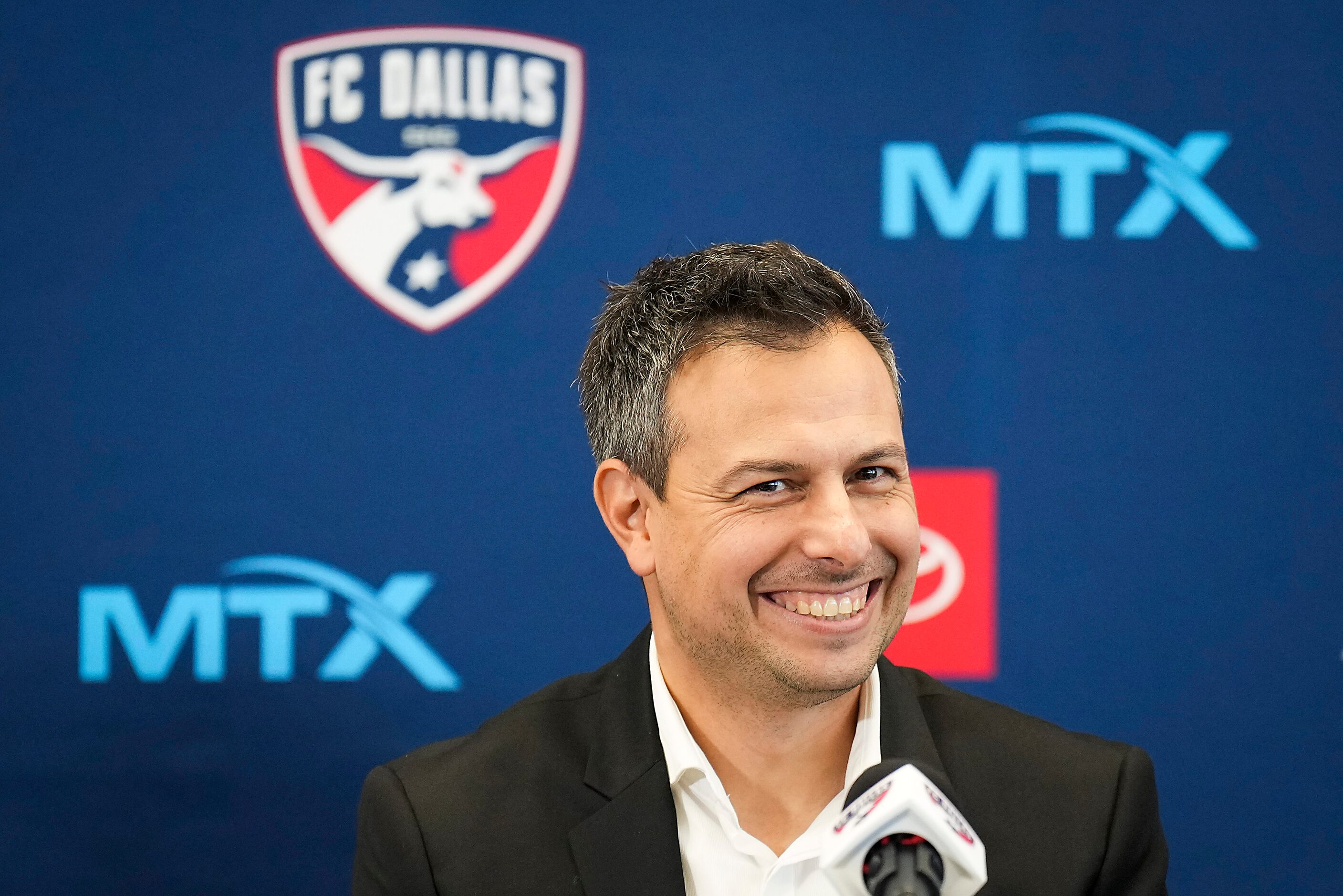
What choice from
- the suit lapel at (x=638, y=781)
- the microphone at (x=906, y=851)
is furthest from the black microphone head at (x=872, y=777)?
the suit lapel at (x=638, y=781)

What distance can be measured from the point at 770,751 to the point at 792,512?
322 millimetres

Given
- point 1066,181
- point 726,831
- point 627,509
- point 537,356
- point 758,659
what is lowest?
point 726,831

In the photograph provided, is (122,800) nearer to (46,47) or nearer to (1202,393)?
(46,47)

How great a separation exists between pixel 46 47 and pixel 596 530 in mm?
1312

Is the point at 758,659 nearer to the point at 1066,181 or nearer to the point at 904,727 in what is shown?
the point at 904,727

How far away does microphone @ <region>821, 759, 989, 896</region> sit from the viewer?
88 cm

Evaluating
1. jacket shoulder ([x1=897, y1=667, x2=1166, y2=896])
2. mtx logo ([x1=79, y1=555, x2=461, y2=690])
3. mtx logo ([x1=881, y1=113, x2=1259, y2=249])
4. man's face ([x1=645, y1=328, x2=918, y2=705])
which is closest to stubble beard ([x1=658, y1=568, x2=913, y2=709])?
man's face ([x1=645, y1=328, x2=918, y2=705])

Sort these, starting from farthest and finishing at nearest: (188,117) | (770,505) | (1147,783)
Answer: (188,117), (1147,783), (770,505)

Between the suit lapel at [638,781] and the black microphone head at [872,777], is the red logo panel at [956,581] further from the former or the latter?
the black microphone head at [872,777]

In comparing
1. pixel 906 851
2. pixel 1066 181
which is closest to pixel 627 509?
pixel 906 851

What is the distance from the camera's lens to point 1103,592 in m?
2.15

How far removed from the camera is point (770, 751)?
1.43 metres

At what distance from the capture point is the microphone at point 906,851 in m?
0.88

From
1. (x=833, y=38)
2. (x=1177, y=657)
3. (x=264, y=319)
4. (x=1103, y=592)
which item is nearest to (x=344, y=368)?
(x=264, y=319)
